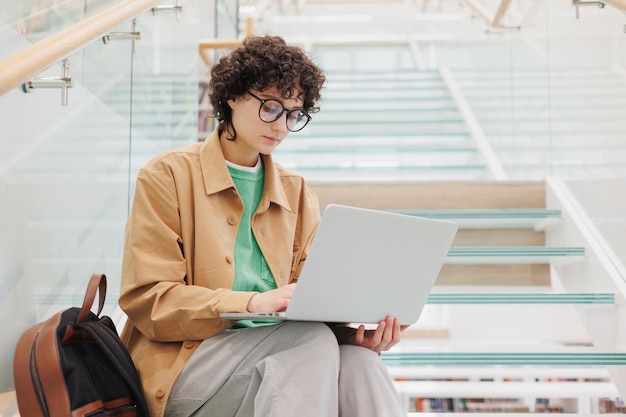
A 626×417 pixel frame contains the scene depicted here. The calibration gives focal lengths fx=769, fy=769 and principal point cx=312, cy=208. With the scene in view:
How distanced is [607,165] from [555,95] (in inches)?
36.1

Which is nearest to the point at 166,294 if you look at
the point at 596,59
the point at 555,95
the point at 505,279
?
the point at 505,279

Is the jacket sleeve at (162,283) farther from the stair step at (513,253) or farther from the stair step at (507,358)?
the stair step at (513,253)

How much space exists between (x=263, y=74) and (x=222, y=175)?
256 mm

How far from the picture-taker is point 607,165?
269 cm

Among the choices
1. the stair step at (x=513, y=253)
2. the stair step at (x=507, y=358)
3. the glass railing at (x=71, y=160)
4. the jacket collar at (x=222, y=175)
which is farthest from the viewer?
the stair step at (x=513, y=253)

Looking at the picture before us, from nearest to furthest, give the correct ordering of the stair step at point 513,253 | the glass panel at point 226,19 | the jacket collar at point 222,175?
the jacket collar at point 222,175 < the stair step at point 513,253 < the glass panel at point 226,19

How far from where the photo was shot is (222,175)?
173 cm

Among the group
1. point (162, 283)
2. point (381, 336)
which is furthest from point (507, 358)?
point (162, 283)

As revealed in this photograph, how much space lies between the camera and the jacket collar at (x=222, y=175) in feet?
5.62

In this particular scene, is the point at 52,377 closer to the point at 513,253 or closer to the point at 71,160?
the point at 71,160

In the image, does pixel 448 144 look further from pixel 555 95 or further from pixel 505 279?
pixel 505 279

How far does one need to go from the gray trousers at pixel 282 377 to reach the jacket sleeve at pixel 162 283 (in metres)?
0.06

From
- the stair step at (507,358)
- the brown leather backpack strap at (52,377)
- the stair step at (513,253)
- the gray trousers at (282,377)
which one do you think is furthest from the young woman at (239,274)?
the stair step at (513,253)

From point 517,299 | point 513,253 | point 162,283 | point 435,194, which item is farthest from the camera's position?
point 435,194
